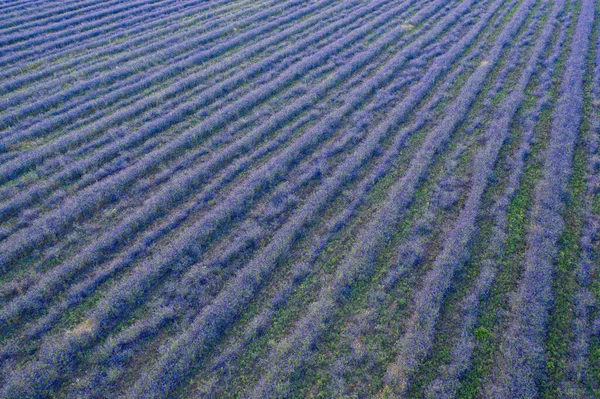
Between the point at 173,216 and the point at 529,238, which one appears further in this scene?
the point at 173,216

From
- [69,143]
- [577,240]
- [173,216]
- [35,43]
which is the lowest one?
[577,240]

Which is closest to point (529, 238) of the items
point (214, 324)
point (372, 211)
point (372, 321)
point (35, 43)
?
point (372, 211)

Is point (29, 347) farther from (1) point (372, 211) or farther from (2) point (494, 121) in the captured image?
(2) point (494, 121)

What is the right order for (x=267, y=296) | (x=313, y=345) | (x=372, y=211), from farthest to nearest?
1. (x=372, y=211)
2. (x=267, y=296)
3. (x=313, y=345)

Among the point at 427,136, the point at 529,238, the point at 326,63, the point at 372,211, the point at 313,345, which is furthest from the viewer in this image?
the point at 326,63

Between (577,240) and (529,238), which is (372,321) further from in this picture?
(577,240)

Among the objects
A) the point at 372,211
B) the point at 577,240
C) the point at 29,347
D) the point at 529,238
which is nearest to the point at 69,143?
the point at 29,347

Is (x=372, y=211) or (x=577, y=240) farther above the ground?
(x=372, y=211)
